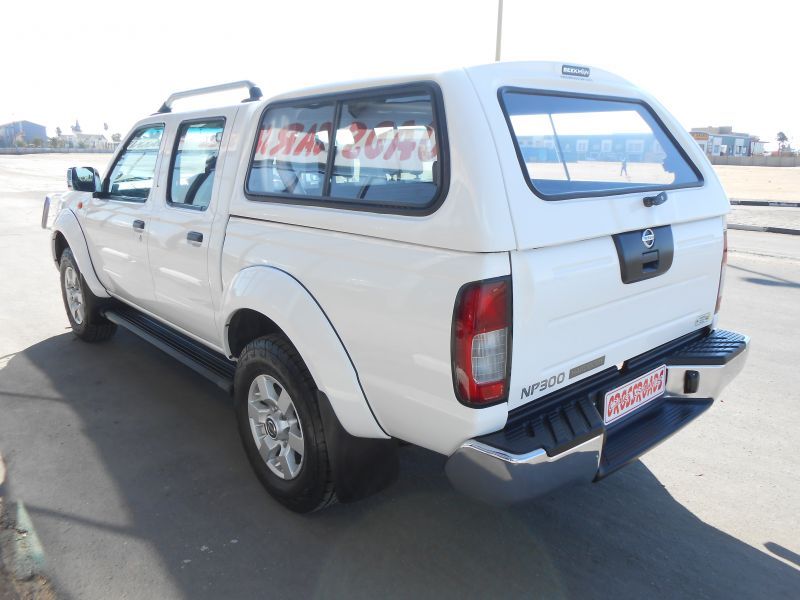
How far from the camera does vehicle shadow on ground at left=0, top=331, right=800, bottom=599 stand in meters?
2.51

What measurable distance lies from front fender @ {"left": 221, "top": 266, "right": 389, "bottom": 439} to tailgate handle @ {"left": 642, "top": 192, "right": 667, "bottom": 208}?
139cm

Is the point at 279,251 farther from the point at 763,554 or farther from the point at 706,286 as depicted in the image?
the point at 763,554

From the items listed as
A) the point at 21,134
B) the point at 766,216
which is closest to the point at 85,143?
the point at 21,134

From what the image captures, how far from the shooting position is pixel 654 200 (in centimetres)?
260

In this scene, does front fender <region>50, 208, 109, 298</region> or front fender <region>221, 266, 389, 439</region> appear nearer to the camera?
front fender <region>221, 266, 389, 439</region>

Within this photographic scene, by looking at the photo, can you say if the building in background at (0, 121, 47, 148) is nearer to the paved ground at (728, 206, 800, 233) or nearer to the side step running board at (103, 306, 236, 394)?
the paved ground at (728, 206, 800, 233)

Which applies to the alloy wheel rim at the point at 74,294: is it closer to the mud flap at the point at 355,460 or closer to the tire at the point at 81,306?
the tire at the point at 81,306

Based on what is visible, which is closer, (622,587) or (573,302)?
(573,302)

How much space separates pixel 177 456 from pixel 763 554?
9.77 feet

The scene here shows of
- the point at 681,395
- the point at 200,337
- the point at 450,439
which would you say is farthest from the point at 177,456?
the point at 681,395

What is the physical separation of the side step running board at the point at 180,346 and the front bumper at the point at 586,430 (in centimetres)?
169

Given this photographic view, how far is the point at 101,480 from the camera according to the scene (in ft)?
A: 10.8

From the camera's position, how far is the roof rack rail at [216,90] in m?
3.39

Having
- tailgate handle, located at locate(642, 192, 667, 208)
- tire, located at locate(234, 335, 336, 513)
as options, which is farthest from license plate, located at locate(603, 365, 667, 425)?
tire, located at locate(234, 335, 336, 513)
